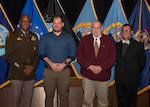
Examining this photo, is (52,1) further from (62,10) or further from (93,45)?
(93,45)

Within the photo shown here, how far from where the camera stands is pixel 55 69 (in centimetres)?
291

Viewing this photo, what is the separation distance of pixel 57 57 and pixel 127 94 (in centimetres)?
109

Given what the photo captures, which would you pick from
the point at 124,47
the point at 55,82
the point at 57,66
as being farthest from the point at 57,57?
the point at 124,47

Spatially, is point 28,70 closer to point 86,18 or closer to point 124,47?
point 86,18

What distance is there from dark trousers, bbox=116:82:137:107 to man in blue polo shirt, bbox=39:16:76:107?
748mm

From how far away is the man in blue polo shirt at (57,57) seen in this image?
9.55ft

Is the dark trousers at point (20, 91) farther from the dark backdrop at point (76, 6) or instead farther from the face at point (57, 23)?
the dark backdrop at point (76, 6)

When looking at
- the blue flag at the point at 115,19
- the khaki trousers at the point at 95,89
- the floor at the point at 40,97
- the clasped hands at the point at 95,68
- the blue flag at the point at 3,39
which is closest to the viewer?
the clasped hands at the point at 95,68

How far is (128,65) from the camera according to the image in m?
2.99

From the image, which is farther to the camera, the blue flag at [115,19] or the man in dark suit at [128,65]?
the blue flag at [115,19]

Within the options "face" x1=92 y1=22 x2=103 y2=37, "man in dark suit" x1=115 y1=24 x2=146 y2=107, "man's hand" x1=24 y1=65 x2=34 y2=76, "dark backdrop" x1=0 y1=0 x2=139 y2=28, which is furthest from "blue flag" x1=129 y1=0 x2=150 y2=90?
"man's hand" x1=24 y1=65 x2=34 y2=76

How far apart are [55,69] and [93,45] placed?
592mm

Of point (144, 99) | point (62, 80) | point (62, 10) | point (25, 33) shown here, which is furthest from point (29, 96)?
point (144, 99)

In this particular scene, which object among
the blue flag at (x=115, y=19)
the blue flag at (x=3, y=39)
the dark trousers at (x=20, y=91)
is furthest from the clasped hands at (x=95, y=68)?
the blue flag at (x=3, y=39)
